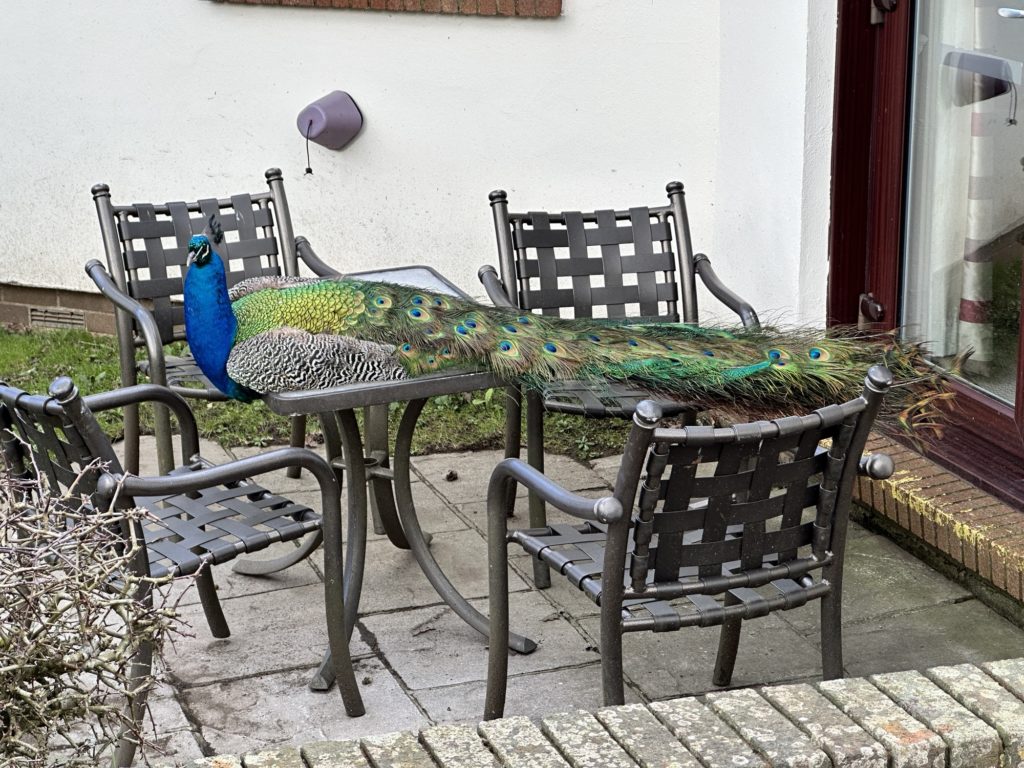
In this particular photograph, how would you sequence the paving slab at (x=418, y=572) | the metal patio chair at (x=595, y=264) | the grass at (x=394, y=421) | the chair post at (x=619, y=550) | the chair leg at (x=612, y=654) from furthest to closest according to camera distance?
the grass at (x=394, y=421), the metal patio chair at (x=595, y=264), the paving slab at (x=418, y=572), the chair leg at (x=612, y=654), the chair post at (x=619, y=550)

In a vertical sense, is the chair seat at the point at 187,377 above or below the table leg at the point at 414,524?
above

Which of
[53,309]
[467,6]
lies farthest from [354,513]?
[53,309]

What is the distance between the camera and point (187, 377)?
455 cm

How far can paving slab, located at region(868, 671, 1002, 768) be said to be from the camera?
2.08 meters

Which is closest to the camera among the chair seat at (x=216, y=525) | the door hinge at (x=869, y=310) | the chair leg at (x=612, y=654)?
the chair leg at (x=612, y=654)

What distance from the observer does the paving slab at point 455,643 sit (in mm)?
3777

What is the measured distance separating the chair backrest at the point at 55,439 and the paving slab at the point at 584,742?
1195 mm

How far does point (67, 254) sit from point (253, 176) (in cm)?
113

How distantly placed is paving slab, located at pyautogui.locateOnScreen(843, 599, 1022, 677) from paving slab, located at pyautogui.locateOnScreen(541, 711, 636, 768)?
5.84 ft

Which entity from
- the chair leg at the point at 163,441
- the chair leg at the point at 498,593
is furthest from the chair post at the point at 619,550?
the chair leg at the point at 163,441

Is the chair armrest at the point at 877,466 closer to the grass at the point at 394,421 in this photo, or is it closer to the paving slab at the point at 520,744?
the paving slab at the point at 520,744

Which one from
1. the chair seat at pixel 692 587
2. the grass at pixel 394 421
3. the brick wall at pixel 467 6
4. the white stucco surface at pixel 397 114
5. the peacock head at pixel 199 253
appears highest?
the brick wall at pixel 467 6

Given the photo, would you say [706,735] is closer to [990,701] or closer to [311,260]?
[990,701]

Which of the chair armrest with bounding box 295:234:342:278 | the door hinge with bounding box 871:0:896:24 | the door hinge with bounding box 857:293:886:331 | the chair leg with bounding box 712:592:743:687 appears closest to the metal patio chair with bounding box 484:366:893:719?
the chair leg with bounding box 712:592:743:687
